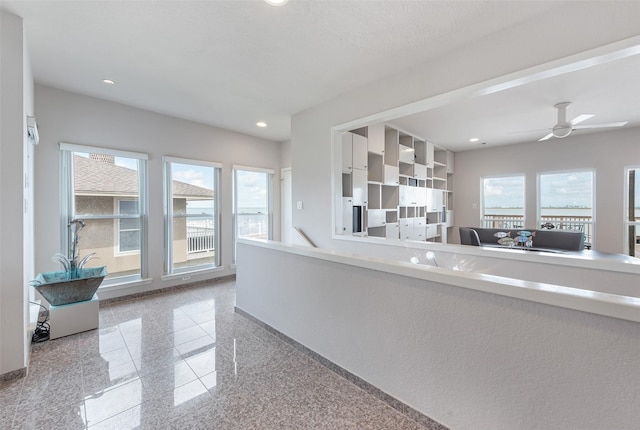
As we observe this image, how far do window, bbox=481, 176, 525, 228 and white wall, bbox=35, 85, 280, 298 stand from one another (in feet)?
17.2

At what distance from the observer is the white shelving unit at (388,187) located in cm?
376

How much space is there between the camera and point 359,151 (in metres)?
3.83

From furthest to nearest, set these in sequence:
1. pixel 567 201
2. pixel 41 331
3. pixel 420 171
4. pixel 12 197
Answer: pixel 567 201 < pixel 420 171 < pixel 41 331 < pixel 12 197

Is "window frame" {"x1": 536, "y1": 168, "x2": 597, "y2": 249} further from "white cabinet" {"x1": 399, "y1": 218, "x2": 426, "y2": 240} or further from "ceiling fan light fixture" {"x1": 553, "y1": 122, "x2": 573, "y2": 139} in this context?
"white cabinet" {"x1": 399, "y1": 218, "x2": 426, "y2": 240}

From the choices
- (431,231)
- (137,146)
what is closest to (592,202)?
(431,231)

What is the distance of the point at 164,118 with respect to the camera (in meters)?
4.14

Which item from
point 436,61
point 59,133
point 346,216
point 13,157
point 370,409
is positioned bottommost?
point 370,409

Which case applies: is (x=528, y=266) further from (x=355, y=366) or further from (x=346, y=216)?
(x=346, y=216)

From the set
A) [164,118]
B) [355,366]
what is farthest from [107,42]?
[355,366]

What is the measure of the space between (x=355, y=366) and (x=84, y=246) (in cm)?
381

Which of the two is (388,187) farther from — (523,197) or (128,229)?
(128,229)

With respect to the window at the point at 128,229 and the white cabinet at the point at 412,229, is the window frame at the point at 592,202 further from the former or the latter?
the window at the point at 128,229

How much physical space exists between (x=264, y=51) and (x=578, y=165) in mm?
6415

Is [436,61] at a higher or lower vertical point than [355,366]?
higher
